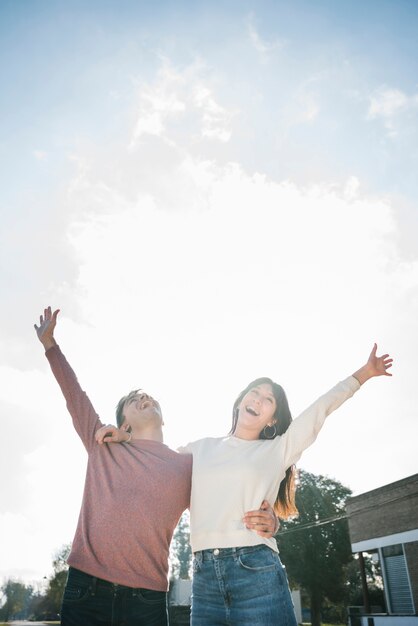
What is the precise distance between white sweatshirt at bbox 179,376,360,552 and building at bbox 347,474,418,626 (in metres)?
17.5

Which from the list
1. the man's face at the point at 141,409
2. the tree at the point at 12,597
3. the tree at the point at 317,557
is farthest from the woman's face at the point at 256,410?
the tree at the point at 12,597

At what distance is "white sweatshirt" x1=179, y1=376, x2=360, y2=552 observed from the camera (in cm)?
285

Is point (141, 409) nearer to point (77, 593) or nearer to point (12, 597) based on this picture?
point (77, 593)

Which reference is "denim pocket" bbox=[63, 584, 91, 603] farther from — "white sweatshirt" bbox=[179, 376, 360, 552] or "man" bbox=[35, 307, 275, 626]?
"white sweatshirt" bbox=[179, 376, 360, 552]

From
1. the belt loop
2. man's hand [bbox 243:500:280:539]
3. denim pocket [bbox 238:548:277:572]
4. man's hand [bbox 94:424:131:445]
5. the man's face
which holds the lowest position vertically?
the belt loop

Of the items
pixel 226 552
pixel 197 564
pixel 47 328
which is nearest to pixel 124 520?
pixel 197 564

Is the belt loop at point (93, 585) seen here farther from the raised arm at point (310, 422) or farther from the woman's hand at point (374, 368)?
the woman's hand at point (374, 368)

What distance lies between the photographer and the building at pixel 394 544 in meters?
17.5

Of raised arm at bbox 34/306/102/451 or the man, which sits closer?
the man

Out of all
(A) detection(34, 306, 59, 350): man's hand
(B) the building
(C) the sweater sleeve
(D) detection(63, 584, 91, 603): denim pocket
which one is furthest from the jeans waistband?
(B) the building

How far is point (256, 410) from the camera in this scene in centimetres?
353

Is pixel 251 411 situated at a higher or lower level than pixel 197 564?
higher

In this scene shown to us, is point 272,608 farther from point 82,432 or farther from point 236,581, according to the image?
point 82,432

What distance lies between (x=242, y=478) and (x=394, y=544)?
19.0 metres
